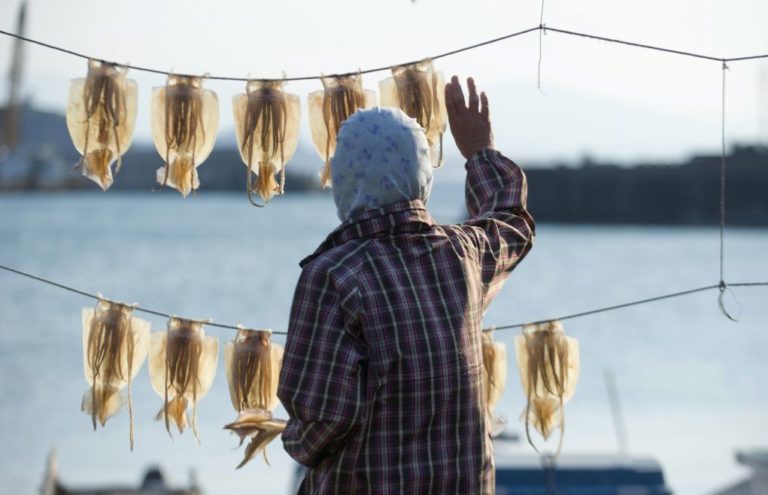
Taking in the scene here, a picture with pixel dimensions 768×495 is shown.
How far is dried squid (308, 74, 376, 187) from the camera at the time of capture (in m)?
3.91

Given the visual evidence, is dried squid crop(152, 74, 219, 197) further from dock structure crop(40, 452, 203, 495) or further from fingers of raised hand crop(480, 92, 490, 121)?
dock structure crop(40, 452, 203, 495)

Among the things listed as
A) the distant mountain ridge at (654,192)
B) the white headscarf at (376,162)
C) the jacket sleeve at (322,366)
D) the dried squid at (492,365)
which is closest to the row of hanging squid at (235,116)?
the dried squid at (492,365)

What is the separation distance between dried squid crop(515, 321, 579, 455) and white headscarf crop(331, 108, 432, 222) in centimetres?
146

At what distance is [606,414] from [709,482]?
5.46 meters

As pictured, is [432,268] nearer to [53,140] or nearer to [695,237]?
[695,237]

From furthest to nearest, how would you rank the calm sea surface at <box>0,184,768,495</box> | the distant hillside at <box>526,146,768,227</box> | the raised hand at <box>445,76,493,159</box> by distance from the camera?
1. the distant hillside at <box>526,146,768,227</box>
2. the calm sea surface at <box>0,184,768,495</box>
3. the raised hand at <box>445,76,493,159</box>

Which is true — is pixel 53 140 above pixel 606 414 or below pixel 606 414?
above

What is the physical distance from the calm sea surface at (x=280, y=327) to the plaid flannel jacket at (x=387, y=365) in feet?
32.9

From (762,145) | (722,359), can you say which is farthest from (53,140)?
(722,359)

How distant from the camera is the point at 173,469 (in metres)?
17.5

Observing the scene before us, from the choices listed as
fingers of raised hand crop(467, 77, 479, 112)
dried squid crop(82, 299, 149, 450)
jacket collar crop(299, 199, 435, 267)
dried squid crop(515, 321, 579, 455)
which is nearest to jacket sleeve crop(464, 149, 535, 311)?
fingers of raised hand crop(467, 77, 479, 112)

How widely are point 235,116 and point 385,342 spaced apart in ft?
4.79

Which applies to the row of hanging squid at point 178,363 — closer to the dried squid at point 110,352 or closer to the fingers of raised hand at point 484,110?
the dried squid at point 110,352

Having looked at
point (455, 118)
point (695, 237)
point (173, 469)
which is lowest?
point (173, 469)
